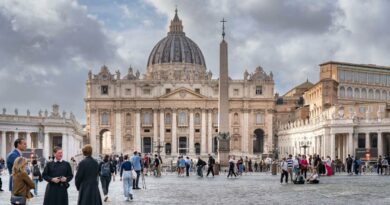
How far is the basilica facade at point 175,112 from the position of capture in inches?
4675

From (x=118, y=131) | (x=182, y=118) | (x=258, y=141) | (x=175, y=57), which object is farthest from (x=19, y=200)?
(x=175, y=57)

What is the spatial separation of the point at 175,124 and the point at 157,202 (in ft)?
317

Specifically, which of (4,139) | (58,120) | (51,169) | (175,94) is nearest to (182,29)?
(175,94)

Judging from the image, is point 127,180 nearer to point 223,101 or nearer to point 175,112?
point 223,101

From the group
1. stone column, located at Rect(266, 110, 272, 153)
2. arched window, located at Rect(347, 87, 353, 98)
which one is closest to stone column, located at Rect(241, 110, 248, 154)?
stone column, located at Rect(266, 110, 272, 153)

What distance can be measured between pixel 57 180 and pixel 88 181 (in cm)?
56

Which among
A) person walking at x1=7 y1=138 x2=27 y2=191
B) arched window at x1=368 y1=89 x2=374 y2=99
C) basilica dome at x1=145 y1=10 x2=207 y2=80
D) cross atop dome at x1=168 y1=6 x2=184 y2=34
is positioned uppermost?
cross atop dome at x1=168 y1=6 x2=184 y2=34

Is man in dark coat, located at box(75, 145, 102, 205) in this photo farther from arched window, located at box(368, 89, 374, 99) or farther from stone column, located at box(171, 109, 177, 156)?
stone column, located at box(171, 109, 177, 156)

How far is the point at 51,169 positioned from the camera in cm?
1436

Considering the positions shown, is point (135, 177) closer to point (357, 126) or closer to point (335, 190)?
point (335, 190)

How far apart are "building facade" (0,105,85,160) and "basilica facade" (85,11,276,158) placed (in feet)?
60.7

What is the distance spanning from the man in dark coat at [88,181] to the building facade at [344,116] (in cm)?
4852

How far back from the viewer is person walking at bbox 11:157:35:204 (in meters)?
13.5

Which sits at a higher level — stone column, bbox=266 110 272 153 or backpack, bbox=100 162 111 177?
Result: stone column, bbox=266 110 272 153
